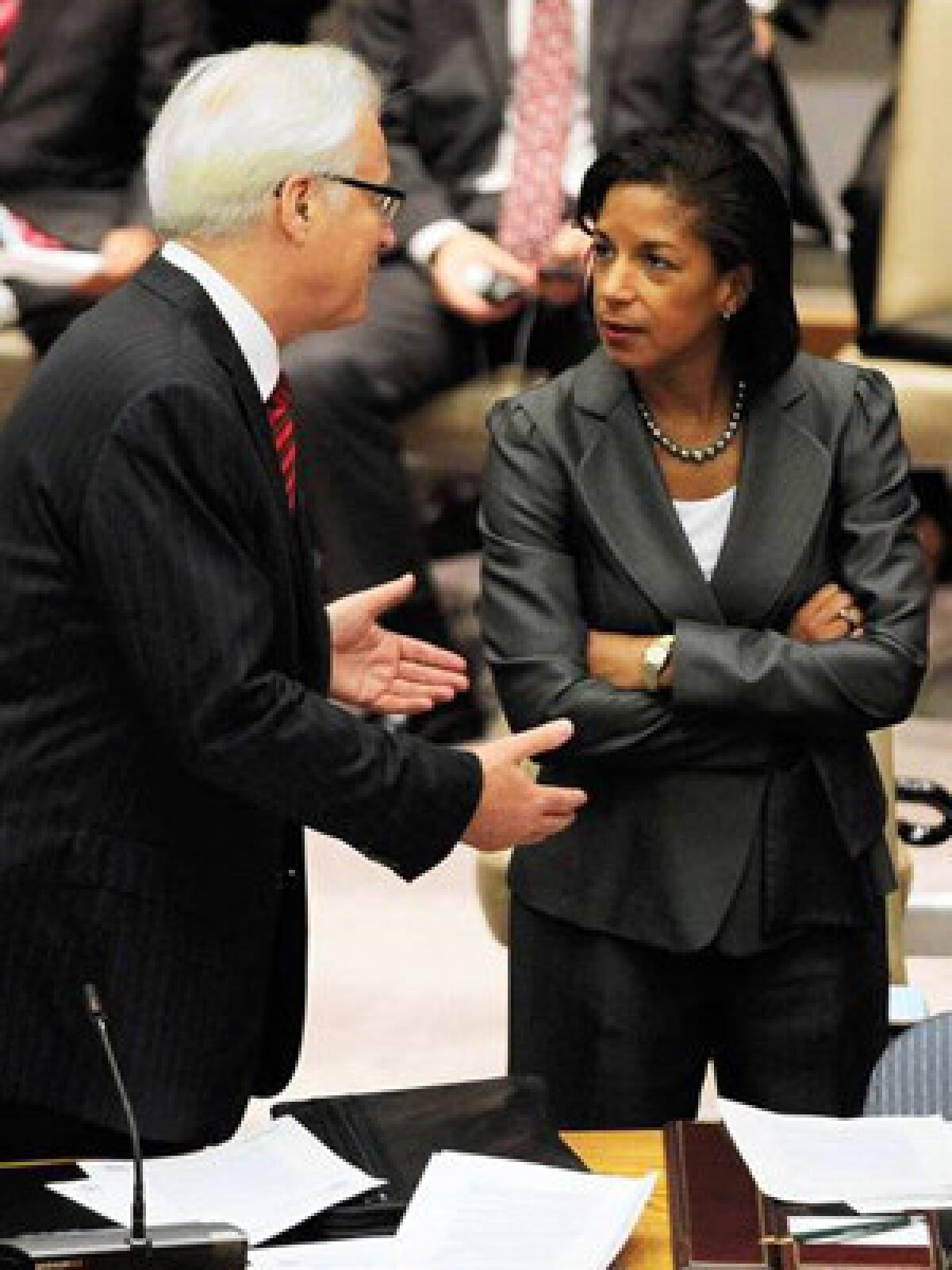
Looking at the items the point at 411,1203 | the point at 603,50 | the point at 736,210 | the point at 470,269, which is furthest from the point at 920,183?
the point at 411,1203

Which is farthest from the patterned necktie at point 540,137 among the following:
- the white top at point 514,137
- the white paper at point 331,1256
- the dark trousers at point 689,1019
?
the white paper at point 331,1256

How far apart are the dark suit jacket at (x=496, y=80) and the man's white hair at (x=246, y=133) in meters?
2.95

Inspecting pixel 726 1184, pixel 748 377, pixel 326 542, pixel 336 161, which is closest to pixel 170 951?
pixel 726 1184

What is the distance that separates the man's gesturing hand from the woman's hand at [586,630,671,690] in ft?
1.20

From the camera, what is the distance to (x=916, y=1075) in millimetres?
3199

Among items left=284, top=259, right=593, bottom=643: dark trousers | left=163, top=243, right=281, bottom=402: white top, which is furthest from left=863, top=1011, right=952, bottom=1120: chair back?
left=284, top=259, right=593, bottom=643: dark trousers

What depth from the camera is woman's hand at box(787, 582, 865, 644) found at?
11.2ft

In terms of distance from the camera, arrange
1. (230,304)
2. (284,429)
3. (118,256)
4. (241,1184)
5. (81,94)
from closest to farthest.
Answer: (241,1184) → (230,304) → (284,429) → (118,256) → (81,94)

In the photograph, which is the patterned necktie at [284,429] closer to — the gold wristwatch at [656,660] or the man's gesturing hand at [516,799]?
the man's gesturing hand at [516,799]

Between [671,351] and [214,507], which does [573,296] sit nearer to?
[671,351]

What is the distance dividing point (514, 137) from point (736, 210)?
2554 millimetres

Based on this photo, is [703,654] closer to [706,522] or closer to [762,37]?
[706,522]

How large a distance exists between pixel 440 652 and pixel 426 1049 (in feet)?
5.01

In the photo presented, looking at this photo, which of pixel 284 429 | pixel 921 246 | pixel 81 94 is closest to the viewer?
pixel 284 429
